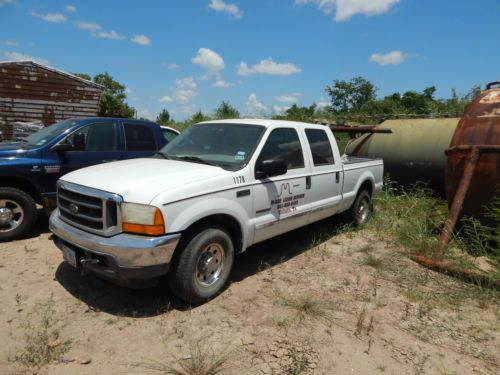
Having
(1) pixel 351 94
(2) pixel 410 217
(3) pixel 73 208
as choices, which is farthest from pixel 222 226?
(1) pixel 351 94

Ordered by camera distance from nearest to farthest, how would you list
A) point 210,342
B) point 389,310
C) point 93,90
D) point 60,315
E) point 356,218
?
point 210,342 → point 60,315 → point 389,310 → point 356,218 → point 93,90

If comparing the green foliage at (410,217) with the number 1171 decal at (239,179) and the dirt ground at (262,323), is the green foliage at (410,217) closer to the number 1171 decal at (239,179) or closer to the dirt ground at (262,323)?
the dirt ground at (262,323)

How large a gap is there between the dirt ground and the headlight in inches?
34.3

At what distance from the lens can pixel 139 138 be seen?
6477 millimetres

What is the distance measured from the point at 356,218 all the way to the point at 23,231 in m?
Answer: 5.25

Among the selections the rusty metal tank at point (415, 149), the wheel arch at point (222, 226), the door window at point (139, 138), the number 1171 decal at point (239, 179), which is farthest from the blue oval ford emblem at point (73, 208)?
the rusty metal tank at point (415, 149)

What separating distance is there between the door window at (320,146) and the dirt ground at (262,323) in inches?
59.5

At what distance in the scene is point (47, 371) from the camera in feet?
8.48

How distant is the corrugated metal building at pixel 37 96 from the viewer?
14.5 metres

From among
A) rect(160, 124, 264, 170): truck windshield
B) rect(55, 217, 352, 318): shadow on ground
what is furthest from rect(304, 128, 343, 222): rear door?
rect(160, 124, 264, 170): truck windshield

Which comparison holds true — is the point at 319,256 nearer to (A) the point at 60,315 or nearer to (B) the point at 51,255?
(A) the point at 60,315

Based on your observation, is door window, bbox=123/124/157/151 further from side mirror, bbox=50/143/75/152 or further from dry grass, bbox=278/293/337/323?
dry grass, bbox=278/293/337/323

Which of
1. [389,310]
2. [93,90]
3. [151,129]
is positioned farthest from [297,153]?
[93,90]

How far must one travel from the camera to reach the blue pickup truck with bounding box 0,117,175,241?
16.8ft
